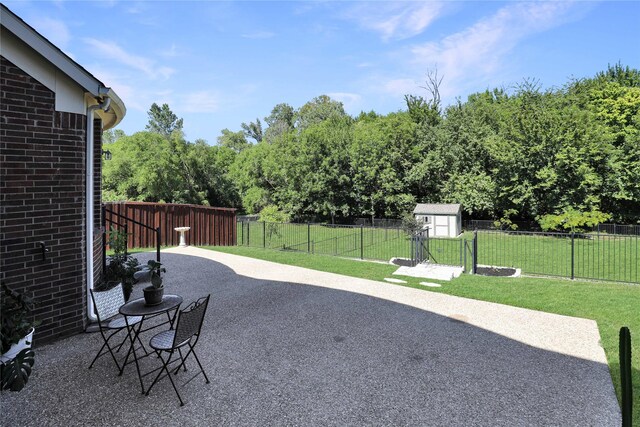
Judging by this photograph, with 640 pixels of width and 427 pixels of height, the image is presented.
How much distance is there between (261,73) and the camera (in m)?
17.6

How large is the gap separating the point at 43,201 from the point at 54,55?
1.80 m

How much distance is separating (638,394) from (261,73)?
17795 mm

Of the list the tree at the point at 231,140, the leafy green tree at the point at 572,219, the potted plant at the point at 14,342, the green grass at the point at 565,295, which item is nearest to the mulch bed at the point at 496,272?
the green grass at the point at 565,295

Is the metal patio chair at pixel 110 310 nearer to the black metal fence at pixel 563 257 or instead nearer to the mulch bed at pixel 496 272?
the mulch bed at pixel 496 272

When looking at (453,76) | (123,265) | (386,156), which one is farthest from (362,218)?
(123,265)

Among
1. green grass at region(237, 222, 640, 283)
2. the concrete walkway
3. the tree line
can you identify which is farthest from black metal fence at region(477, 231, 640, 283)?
the concrete walkway

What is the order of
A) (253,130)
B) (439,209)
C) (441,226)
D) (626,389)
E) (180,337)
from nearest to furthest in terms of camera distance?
(626,389), (180,337), (441,226), (439,209), (253,130)

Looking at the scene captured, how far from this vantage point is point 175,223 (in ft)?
46.8

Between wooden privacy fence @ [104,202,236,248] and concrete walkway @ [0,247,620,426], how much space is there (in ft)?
28.7

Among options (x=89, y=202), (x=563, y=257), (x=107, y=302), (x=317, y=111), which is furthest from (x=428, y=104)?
(x=107, y=302)

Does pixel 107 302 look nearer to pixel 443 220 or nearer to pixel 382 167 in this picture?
pixel 443 220

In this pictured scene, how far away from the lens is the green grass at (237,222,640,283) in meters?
12.4

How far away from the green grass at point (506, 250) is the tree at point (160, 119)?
114 feet

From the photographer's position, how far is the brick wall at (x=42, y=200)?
4.09 metres
